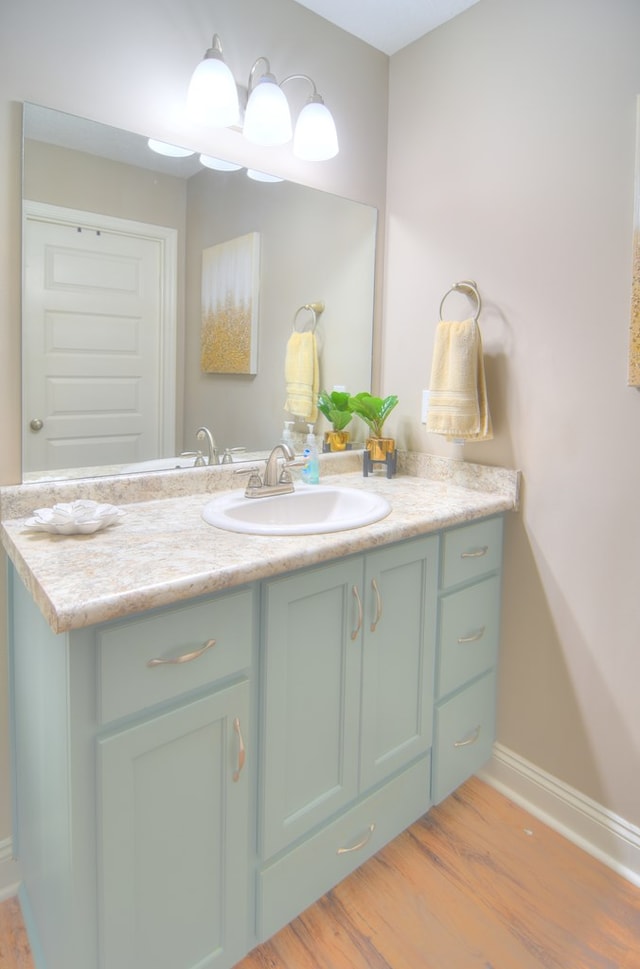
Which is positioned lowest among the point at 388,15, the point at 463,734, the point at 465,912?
the point at 465,912

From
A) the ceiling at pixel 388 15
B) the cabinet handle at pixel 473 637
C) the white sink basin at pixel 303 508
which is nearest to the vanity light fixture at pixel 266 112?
the ceiling at pixel 388 15

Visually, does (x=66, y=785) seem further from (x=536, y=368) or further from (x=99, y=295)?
(x=536, y=368)

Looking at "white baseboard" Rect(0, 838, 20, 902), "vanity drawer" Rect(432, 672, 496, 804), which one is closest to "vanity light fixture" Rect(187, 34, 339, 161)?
"vanity drawer" Rect(432, 672, 496, 804)

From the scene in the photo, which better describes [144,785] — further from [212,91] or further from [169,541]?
[212,91]

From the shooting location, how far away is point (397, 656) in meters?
1.51

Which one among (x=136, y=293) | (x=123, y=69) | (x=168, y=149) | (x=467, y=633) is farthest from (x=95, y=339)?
(x=467, y=633)

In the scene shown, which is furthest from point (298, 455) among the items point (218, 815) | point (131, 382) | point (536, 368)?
point (218, 815)

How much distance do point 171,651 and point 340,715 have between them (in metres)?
0.51

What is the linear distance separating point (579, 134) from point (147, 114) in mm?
1124

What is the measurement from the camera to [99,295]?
1471 millimetres

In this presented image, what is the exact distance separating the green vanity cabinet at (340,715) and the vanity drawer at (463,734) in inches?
2.3

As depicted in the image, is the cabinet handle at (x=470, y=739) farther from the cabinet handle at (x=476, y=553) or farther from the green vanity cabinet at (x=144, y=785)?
the green vanity cabinet at (x=144, y=785)

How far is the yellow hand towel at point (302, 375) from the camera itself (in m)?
→ 1.95

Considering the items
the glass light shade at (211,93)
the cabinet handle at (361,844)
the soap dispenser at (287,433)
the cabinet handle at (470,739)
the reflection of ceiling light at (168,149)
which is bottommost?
the cabinet handle at (361,844)
